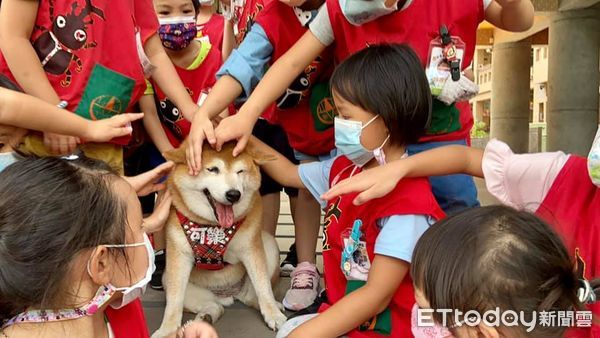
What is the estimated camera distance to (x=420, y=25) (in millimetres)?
2086

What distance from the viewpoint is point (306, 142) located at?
8.66 ft

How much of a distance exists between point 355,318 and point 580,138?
310 inches

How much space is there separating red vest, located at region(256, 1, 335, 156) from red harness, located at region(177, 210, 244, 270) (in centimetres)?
→ 56

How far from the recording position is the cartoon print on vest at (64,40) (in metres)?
2.02

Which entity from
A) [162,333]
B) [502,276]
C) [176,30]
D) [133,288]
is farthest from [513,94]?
[133,288]

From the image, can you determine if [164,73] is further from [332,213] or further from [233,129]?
[332,213]

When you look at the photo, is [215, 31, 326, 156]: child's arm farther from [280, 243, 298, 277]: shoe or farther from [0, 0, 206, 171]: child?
[280, 243, 298, 277]: shoe

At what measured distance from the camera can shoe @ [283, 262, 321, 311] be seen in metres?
2.45

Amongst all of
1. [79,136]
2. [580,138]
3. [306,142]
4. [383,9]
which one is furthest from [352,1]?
[580,138]

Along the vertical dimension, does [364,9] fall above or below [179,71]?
above

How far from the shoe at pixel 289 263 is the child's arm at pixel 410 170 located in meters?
1.35

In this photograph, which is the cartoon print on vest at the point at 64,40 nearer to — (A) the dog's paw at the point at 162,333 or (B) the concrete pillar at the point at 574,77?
(A) the dog's paw at the point at 162,333

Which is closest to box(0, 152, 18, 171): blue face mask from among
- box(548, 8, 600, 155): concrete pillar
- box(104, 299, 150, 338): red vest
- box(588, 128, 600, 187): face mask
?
box(104, 299, 150, 338): red vest

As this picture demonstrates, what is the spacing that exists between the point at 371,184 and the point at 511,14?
898mm
